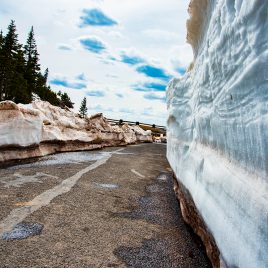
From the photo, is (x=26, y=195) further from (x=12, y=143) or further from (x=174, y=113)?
(x=12, y=143)

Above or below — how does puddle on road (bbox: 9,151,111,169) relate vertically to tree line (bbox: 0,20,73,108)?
below

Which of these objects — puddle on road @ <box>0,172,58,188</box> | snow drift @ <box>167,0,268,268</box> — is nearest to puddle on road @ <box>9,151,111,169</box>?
puddle on road @ <box>0,172,58,188</box>

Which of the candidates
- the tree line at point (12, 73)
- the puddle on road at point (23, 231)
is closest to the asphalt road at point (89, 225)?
the puddle on road at point (23, 231)

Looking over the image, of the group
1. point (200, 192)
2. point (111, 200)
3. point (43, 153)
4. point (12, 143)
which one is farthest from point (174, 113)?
point (43, 153)

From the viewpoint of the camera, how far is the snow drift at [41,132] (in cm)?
942

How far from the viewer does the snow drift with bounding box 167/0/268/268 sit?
183cm

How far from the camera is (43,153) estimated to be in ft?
37.9

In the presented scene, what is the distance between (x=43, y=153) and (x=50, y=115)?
2.96 meters

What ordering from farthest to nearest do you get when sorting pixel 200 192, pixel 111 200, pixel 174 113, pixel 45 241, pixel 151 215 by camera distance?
pixel 174 113
pixel 111 200
pixel 151 215
pixel 45 241
pixel 200 192

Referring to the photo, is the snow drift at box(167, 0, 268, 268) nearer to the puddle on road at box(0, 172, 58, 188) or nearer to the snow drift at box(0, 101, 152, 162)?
the puddle on road at box(0, 172, 58, 188)

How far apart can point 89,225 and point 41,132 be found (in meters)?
7.76

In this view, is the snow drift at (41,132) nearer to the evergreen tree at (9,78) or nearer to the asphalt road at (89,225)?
the asphalt road at (89,225)

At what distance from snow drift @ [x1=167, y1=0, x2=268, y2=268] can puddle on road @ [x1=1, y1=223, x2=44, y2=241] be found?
1.64 m

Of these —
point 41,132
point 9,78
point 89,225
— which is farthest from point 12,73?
point 89,225
